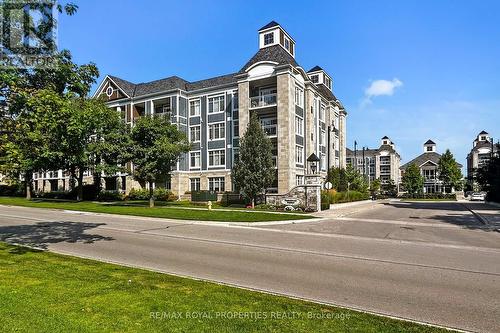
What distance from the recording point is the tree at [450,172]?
77.4m

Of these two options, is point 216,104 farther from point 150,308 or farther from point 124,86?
point 150,308

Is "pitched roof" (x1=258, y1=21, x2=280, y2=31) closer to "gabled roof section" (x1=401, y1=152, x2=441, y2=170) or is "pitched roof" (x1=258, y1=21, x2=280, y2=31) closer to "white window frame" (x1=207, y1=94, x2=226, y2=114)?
"white window frame" (x1=207, y1=94, x2=226, y2=114)

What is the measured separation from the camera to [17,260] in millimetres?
8945

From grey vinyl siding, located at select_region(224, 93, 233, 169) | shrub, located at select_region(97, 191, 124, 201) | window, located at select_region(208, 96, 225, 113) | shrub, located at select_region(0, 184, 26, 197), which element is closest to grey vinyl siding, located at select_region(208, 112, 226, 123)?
window, located at select_region(208, 96, 225, 113)

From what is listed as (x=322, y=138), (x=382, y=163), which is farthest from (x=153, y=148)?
(x=382, y=163)

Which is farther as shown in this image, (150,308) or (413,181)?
(413,181)

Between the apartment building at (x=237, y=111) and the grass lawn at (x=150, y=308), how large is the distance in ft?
98.8

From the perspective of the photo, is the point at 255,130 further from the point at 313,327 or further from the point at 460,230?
the point at 313,327

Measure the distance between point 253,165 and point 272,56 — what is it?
15.9 metres

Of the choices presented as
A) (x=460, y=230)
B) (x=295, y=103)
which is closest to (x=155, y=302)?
(x=460, y=230)

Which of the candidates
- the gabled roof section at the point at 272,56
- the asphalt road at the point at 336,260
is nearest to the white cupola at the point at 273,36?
the gabled roof section at the point at 272,56

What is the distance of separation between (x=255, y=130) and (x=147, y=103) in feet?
69.0

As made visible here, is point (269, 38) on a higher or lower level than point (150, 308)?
higher

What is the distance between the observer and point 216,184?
4294 cm
